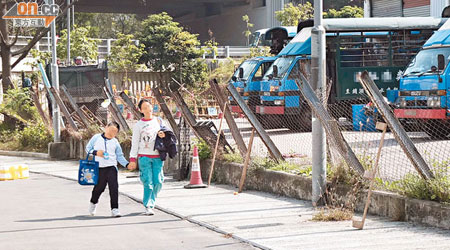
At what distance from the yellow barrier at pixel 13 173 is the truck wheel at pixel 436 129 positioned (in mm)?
8801

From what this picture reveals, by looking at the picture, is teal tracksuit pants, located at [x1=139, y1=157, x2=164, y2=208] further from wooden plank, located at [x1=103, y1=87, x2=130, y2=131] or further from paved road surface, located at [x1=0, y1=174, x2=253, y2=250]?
wooden plank, located at [x1=103, y1=87, x2=130, y2=131]

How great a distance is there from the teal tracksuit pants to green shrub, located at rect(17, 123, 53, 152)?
524 inches

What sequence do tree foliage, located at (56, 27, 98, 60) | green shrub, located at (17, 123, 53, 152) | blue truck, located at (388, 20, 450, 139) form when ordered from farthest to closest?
tree foliage, located at (56, 27, 98, 60) < green shrub, located at (17, 123, 53, 152) < blue truck, located at (388, 20, 450, 139)

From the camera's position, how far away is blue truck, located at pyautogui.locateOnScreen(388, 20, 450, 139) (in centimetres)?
1842

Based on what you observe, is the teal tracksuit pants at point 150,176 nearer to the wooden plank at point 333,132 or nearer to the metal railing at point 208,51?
the wooden plank at point 333,132

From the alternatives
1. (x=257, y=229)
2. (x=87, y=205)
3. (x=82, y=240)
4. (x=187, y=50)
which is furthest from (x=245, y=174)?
(x=187, y=50)

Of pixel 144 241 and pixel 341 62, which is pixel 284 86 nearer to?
pixel 341 62

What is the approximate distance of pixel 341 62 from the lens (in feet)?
79.4

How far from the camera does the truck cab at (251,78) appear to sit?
1046 inches

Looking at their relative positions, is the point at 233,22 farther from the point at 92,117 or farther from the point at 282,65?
the point at 92,117

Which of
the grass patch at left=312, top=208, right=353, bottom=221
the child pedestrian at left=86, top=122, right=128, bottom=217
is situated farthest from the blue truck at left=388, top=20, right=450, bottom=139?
the child pedestrian at left=86, top=122, right=128, bottom=217

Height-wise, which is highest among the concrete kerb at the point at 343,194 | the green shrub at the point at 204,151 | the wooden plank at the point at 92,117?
the wooden plank at the point at 92,117

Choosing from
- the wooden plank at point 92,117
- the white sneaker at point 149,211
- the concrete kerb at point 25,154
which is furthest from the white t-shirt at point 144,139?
the concrete kerb at point 25,154

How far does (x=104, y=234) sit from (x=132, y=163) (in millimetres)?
1751
